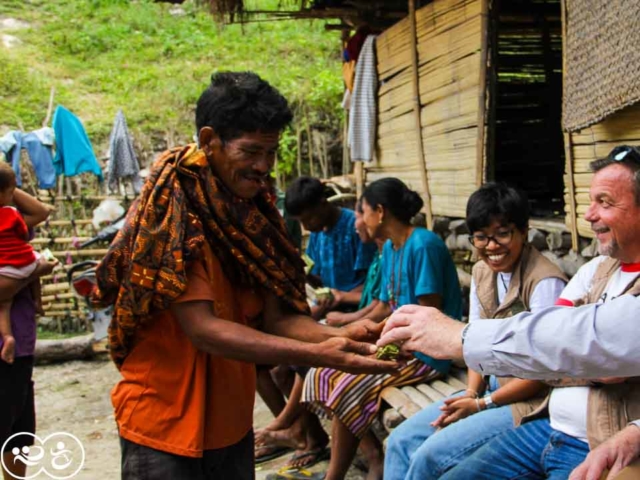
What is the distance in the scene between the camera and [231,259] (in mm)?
2490

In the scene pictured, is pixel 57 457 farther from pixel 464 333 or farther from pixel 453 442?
pixel 464 333

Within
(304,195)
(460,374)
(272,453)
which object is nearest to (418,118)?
(304,195)

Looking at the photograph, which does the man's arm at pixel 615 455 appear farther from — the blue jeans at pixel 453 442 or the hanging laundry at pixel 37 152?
the hanging laundry at pixel 37 152

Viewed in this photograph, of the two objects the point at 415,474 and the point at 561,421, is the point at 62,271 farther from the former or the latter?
the point at 561,421

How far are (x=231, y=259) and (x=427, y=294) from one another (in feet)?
6.77

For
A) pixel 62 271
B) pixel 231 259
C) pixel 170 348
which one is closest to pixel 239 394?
pixel 170 348

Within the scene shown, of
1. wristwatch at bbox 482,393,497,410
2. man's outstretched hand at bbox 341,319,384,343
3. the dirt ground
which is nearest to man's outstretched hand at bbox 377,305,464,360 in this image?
man's outstretched hand at bbox 341,319,384,343

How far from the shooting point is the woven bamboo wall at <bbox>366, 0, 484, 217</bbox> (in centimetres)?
540

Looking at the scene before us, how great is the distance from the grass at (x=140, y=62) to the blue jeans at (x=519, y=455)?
8363 mm

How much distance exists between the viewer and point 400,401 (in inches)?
163

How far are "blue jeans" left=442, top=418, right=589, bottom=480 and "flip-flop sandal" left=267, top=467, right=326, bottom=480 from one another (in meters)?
1.90

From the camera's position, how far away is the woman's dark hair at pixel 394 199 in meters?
4.59

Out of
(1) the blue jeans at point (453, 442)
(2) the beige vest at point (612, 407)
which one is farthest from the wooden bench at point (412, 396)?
(2) the beige vest at point (612, 407)

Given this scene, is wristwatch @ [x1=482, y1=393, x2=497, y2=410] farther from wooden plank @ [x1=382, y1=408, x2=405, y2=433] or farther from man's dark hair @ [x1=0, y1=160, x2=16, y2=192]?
man's dark hair @ [x1=0, y1=160, x2=16, y2=192]
